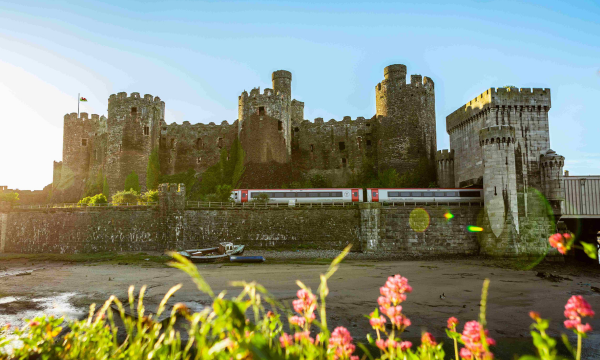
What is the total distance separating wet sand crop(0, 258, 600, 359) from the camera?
14117mm

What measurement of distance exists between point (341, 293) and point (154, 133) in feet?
119

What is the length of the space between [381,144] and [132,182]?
99.4 feet

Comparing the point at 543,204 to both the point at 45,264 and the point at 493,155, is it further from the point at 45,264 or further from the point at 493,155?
the point at 45,264

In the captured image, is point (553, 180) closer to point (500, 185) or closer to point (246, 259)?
point (500, 185)

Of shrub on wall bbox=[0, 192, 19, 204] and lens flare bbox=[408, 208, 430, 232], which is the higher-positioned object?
shrub on wall bbox=[0, 192, 19, 204]

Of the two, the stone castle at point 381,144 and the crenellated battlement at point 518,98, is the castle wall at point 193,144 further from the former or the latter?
the crenellated battlement at point 518,98

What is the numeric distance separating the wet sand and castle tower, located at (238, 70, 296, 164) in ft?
57.8

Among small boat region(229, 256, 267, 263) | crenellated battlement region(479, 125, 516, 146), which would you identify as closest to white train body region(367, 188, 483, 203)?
crenellated battlement region(479, 125, 516, 146)

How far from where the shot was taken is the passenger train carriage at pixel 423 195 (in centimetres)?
3618

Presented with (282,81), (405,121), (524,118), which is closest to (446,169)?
(405,121)

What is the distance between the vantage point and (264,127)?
147 ft

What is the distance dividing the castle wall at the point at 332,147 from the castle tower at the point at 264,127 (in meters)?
4.06

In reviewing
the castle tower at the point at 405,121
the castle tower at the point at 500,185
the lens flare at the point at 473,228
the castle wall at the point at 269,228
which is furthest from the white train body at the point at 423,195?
the castle tower at the point at 405,121

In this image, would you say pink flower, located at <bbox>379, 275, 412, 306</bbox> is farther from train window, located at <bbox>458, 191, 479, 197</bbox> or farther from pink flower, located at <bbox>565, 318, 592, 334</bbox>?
train window, located at <bbox>458, 191, 479, 197</bbox>
